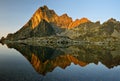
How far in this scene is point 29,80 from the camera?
81250 mm

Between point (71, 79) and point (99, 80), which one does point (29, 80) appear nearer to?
point (71, 79)

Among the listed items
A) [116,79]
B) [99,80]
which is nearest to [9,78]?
[99,80]

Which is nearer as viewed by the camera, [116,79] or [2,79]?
[2,79]

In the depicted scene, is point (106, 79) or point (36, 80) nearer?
point (36, 80)

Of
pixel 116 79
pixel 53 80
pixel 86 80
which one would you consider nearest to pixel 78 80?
pixel 86 80

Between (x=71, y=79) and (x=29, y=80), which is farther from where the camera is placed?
(x=71, y=79)

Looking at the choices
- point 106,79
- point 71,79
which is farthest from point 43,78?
point 106,79

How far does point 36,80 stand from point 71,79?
13.4m

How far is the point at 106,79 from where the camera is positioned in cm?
8812

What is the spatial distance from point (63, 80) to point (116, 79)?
20069mm

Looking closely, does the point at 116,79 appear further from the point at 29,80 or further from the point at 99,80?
the point at 29,80

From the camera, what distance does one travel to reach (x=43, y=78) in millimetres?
86812

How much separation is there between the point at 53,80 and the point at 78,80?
902 centimetres

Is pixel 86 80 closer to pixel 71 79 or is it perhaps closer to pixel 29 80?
pixel 71 79
